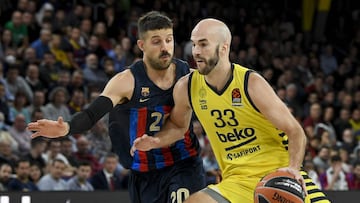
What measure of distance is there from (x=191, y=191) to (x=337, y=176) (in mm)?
5405

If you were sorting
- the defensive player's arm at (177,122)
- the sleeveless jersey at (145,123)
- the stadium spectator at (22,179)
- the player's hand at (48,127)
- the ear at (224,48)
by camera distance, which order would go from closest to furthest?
the player's hand at (48,127), the ear at (224,48), the defensive player's arm at (177,122), the sleeveless jersey at (145,123), the stadium spectator at (22,179)

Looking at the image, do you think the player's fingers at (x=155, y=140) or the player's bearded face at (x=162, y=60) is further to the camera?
the player's bearded face at (x=162, y=60)

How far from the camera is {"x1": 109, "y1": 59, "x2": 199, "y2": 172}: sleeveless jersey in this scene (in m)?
6.59

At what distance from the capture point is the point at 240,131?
6.06 metres

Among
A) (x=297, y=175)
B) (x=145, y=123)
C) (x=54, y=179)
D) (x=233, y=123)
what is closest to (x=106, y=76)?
(x=54, y=179)

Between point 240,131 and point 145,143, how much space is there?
691 millimetres

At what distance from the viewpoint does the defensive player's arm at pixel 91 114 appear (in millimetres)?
5895

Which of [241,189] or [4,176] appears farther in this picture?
[4,176]

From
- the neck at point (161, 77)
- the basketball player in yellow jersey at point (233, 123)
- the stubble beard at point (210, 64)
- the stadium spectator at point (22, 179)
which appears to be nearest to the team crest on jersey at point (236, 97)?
the basketball player in yellow jersey at point (233, 123)

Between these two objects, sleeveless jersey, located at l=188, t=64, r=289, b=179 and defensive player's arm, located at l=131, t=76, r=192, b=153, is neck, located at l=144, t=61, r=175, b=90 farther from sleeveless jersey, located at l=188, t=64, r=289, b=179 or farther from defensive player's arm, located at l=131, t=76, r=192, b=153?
sleeveless jersey, located at l=188, t=64, r=289, b=179

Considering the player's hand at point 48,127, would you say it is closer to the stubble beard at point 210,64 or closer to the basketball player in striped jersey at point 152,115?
the basketball player in striped jersey at point 152,115

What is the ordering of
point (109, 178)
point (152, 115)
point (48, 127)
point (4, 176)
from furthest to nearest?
point (109, 178), point (4, 176), point (152, 115), point (48, 127)

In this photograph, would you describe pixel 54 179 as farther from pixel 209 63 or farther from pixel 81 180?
pixel 209 63

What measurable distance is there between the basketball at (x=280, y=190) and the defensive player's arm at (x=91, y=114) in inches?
52.7
